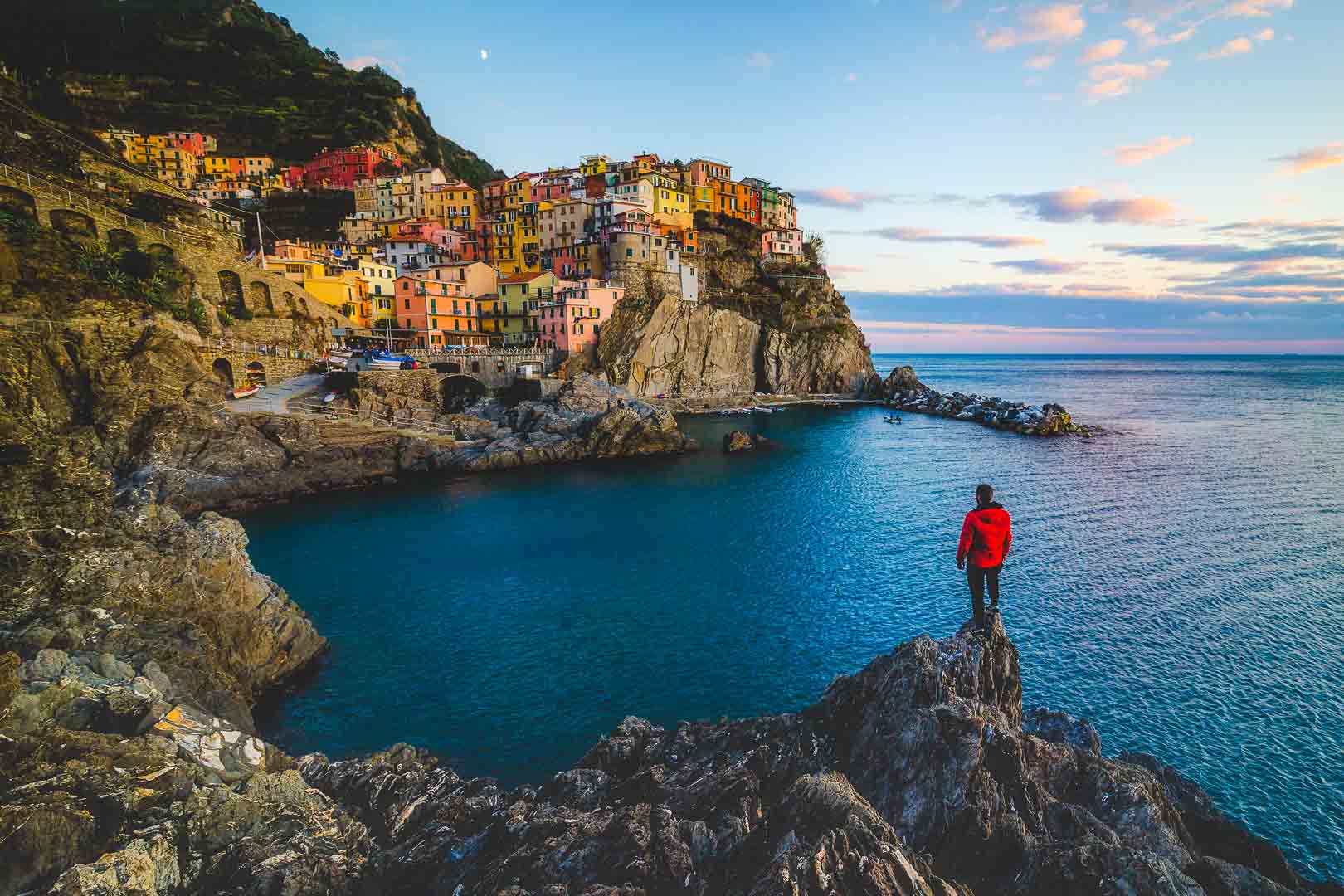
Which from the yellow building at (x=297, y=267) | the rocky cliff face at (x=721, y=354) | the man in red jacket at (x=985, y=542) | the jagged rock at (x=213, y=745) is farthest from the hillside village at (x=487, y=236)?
the man in red jacket at (x=985, y=542)

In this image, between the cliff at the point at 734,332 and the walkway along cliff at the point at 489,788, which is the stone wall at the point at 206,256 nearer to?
the cliff at the point at 734,332

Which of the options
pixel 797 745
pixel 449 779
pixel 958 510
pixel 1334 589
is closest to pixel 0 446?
pixel 449 779

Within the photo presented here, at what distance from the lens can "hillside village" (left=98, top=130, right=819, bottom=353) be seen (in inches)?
2842

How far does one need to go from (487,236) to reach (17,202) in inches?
2222

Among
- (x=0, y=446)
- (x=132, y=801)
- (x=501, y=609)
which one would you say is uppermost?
(x=0, y=446)

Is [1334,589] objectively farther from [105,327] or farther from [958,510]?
[105,327]

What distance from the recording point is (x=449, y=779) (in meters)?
13.4

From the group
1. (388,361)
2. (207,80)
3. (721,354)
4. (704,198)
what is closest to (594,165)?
(704,198)

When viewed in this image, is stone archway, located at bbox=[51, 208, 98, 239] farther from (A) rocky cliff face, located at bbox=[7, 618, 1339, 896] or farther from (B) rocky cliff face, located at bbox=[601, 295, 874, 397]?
(B) rocky cliff face, located at bbox=[601, 295, 874, 397]

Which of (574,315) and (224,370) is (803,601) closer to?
(224,370)

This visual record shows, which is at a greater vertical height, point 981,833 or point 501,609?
point 981,833

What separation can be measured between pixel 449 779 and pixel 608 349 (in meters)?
70.0

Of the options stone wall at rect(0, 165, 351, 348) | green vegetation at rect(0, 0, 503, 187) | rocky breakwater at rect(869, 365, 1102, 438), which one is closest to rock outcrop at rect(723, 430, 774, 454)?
rocky breakwater at rect(869, 365, 1102, 438)

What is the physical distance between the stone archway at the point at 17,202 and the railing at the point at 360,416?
19.2 meters
